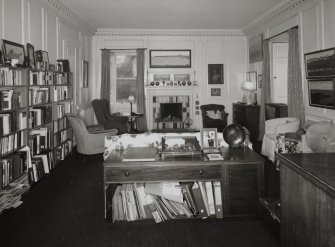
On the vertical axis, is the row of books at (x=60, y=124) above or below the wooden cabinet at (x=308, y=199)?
above

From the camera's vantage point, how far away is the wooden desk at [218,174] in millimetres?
2926

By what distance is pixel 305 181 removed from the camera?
146cm

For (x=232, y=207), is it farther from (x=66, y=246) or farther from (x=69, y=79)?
(x=69, y=79)

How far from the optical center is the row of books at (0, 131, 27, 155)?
3810mm

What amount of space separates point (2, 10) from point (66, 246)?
3.22 m

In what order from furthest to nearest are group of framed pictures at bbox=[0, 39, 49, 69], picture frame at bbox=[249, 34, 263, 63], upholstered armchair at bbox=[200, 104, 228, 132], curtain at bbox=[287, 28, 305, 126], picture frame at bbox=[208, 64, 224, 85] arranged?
1. picture frame at bbox=[208, 64, 224, 85]
2. upholstered armchair at bbox=[200, 104, 228, 132]
3. picture frame at bbox=[249, 34, 263, 63]
4. curtain at bbox=[287, 28, 305, 126]
5. group of framed pictures at bbox=[0, 39, 49, 69]

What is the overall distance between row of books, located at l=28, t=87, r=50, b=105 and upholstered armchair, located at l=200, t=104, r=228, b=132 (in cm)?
468

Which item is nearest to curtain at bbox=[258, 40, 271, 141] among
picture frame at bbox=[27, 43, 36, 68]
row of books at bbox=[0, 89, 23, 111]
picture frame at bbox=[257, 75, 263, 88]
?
picture frame at bbox=[257, 75, 263, 88]

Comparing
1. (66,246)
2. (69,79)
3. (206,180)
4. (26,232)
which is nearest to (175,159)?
(206,180)

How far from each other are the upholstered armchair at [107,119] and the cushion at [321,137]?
5.79 m

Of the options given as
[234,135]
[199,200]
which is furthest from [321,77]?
[199,200]

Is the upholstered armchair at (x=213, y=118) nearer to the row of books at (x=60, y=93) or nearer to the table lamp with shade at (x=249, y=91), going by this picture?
the table lamp with shade at (x=249, y=91)

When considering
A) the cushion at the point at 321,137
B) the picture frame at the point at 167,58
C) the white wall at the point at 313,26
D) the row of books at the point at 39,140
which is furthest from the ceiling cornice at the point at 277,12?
the row of books at the point at 39,140

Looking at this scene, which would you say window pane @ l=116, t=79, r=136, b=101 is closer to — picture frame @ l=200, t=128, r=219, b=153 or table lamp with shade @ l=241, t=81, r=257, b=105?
table lamp with shade @ l=241, t=81, r=257, b=105
